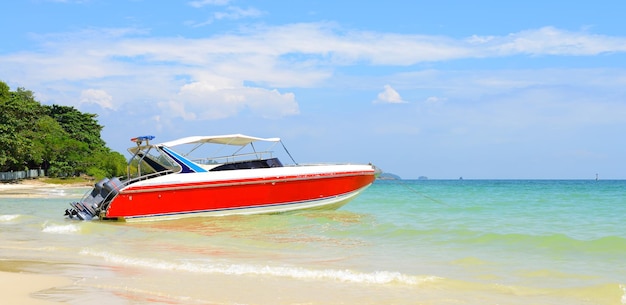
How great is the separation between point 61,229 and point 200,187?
3.45 metres

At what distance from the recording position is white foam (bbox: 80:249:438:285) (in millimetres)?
7598

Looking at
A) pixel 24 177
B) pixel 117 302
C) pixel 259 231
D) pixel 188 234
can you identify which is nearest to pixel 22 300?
pixel 117 302

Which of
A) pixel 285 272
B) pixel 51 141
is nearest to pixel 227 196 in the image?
pixel 285 272

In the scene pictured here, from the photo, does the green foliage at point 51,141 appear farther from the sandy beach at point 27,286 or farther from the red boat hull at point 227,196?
the sandy beach at point 27,286

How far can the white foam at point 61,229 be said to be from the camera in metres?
13.6

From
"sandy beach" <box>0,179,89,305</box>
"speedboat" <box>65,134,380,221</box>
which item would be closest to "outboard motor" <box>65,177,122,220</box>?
"speedboat" <box>65,134,380,221</box>

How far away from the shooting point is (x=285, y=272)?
318 inches

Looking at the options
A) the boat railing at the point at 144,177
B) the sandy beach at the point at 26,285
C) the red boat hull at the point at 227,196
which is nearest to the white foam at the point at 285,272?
the sandy beach at the point at 26,285

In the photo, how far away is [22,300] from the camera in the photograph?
5973 mm

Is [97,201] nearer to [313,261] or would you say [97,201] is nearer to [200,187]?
[200,187]

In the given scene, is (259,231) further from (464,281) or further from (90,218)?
(464,281)

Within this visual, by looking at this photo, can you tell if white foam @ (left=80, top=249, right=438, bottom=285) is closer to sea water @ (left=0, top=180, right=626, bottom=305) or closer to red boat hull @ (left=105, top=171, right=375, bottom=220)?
sea water @ (left=0, top=180, right=626, bottom=305)

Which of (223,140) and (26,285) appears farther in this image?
(223,140)

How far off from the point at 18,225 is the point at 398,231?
894 cm
